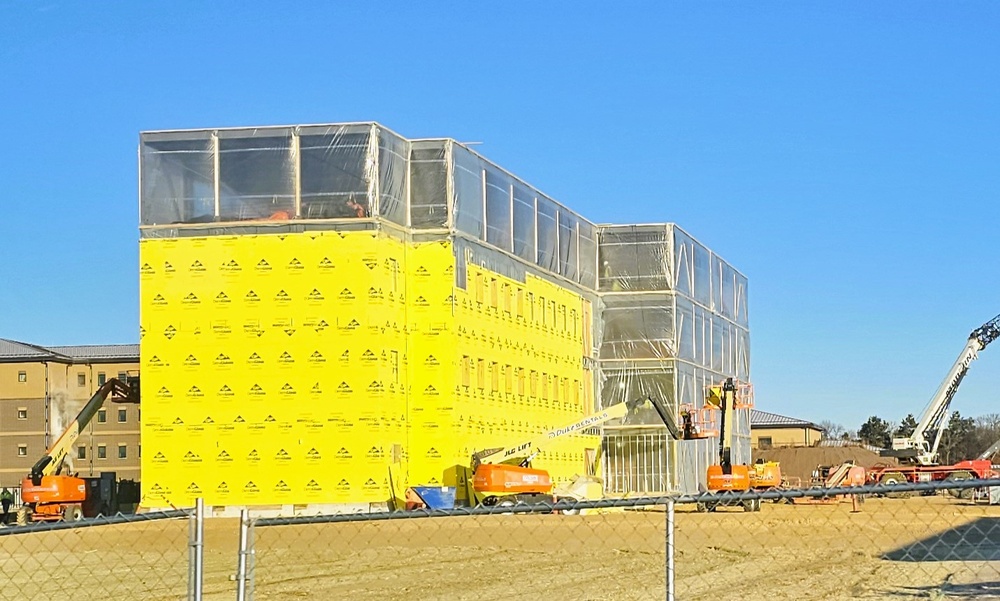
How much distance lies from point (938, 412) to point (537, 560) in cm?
4870

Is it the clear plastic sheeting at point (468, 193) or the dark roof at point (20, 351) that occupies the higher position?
the clear plastic sheeting at point (468, 193)

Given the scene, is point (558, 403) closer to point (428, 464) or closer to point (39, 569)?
point (428, 464)

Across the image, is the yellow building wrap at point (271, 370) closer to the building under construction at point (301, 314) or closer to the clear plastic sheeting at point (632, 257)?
the building under construction at point (301, 314)

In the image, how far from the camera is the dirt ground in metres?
19.2

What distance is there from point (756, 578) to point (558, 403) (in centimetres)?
3854

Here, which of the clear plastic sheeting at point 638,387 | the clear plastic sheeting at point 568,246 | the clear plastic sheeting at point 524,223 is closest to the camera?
the clear plastic sheeting at point 524,223

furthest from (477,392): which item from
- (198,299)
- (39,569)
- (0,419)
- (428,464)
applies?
(0,419)

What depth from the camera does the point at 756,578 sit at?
2098cm

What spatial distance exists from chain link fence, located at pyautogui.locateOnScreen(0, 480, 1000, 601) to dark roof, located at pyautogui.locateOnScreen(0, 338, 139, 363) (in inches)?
2293

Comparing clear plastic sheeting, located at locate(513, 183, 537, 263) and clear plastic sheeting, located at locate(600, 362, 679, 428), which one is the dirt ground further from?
clear plastic sheeting, located at locate(600, 362, 679, 428)

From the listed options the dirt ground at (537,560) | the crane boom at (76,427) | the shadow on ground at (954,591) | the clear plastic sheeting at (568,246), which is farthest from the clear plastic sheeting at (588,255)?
the shadow on ground at (954,591)

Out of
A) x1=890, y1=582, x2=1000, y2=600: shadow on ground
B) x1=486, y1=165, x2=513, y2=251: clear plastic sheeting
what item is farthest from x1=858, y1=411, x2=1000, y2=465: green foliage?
x1=890, y1=582, x2=1000, y2=600: shadow on ground

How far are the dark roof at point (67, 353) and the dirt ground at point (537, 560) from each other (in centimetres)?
5830

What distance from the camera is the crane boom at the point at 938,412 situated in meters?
67.9
